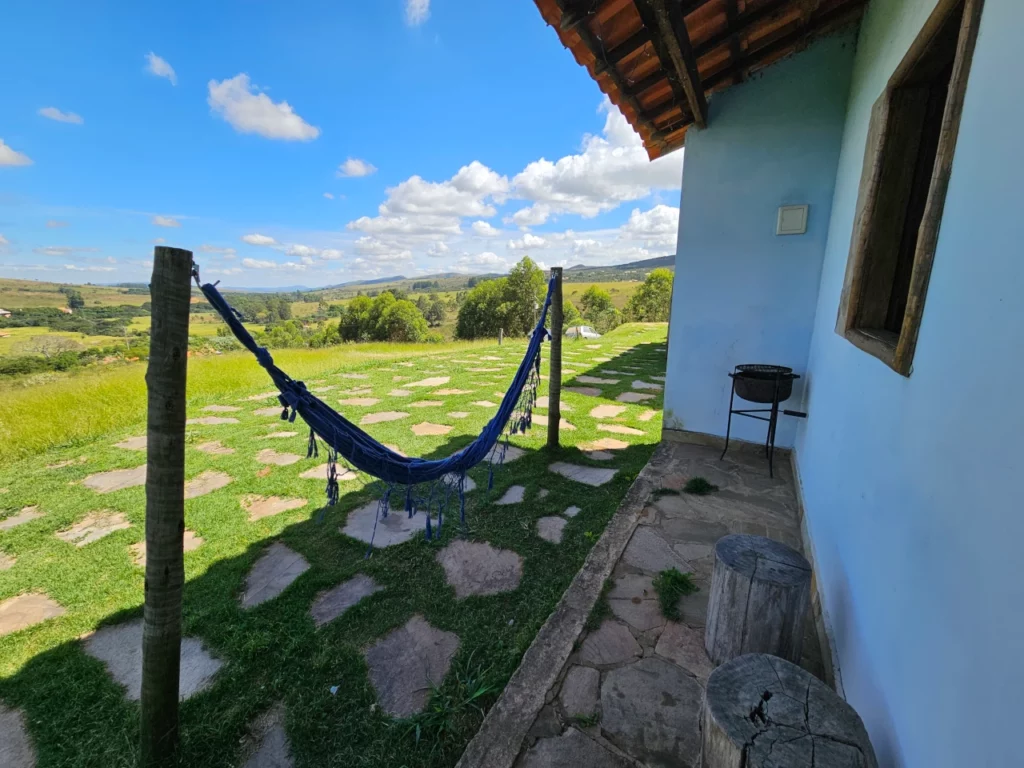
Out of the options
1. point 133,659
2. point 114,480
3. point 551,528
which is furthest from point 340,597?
point 114,480

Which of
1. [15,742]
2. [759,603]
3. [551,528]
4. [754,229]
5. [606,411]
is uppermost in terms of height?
[754,229]

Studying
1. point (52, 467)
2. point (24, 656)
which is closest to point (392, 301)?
point (52, 467)

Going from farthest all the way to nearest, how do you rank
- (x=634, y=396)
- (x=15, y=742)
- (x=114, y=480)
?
(x=634, y=396), (x=114, y=480), (x=15, y=742)

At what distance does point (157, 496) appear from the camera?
1.06 metres

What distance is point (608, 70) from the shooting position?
2.22 metres

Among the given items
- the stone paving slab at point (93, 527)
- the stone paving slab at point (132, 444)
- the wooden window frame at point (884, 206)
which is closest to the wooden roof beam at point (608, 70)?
the wooden window frame at point (884, 206)

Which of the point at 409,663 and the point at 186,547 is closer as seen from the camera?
the point at 409,663

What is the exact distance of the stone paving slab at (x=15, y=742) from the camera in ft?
3.85

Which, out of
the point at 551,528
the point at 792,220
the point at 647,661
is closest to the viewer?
the point at 647,661

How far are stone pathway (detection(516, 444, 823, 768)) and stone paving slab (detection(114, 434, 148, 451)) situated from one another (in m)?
3.91

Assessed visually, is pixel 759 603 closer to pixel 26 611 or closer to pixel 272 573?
pixel 272 573

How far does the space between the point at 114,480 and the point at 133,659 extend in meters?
2.00

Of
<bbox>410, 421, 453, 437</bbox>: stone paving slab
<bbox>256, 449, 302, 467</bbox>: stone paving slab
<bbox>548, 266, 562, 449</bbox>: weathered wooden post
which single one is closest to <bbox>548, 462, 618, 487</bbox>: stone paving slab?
<bbox>548, 266, 562, 449</bbox>: weathered wooden post

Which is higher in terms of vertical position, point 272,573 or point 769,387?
point 769,387
